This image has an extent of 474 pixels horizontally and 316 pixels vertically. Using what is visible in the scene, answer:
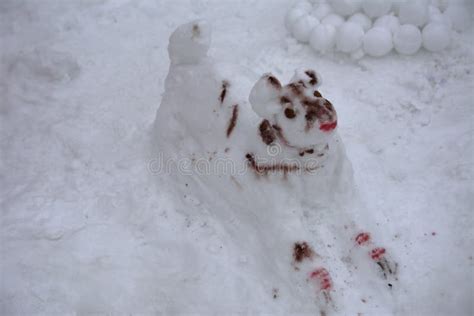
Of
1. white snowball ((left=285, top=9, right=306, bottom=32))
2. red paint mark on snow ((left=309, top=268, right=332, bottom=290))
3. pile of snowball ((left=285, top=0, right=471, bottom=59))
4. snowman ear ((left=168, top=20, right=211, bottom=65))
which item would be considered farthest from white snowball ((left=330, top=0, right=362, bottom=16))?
red paint mark on snow ((left=309, top=268, right=332, bottom=290))

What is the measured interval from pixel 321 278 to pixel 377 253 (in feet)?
0.99

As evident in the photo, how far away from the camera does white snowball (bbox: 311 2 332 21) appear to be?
10.5 ft

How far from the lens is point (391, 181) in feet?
8.07

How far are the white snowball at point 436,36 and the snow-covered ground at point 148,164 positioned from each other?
0.07m

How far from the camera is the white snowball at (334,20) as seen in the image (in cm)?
313

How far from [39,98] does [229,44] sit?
1349 mm

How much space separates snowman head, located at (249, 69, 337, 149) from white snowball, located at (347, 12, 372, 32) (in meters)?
1.41

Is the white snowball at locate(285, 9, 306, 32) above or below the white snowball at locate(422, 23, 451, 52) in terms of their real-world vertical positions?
below

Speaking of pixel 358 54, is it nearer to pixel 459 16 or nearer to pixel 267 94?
pixel 459 16

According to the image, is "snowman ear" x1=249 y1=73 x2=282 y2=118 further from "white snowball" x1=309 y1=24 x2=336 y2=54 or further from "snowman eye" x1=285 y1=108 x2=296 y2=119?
"white snowball" x1=309 y1=24 x2=336 y2=54

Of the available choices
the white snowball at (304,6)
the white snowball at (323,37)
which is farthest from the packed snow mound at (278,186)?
the white snowball at (304,6)

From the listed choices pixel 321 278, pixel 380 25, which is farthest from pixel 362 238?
pixel 380 25

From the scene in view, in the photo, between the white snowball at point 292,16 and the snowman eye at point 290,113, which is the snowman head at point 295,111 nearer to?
the snowman eye at point 290,113

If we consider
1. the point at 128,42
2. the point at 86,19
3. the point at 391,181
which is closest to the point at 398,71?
the point at 391,181
